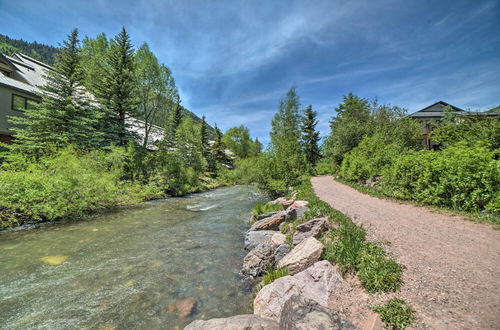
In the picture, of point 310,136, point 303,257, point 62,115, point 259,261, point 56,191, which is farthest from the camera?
point 310,136

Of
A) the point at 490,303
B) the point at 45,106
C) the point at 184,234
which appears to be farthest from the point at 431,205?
the point at 45,106

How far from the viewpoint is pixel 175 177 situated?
69.7 feet

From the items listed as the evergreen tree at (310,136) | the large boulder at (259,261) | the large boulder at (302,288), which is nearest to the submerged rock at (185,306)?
the large boulder at (302,288)

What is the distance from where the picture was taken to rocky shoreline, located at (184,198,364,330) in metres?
2.62

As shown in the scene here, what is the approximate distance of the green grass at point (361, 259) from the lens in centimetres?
339

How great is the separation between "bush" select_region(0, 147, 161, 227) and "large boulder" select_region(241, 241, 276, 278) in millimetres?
9485

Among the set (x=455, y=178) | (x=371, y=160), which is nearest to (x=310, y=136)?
(x=371, y=160)

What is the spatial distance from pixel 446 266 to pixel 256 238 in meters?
5.29

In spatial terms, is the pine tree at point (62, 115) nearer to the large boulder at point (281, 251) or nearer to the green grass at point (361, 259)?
the large boulder at point (281, 251)

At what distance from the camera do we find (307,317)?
255 cm

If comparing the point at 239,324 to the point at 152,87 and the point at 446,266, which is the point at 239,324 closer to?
the point at 446,266

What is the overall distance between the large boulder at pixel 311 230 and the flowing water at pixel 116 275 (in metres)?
2.05

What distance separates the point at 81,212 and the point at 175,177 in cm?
1090

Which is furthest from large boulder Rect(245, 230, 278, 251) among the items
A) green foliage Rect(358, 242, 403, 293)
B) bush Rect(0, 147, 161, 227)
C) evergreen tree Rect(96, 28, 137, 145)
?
evergreen tree Rect(96, 28, 137, 145)
